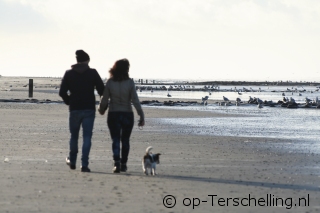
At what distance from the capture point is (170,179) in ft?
35.2

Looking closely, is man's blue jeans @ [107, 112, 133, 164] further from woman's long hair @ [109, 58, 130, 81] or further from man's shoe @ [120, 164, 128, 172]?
woman's long hair @ [109, 58, 130, 81]

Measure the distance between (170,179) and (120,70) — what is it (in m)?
2.01

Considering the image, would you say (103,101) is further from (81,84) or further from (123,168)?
(123,168)

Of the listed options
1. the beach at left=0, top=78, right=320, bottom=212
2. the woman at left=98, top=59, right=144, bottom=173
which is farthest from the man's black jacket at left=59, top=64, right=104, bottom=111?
the beach at left=0, top=78, right=320, bottom=212

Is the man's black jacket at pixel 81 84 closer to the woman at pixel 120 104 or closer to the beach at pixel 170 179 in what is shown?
the woman at pixel 120 104

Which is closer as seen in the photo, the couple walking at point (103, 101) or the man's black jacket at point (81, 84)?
the couple walking at point (103, 101)

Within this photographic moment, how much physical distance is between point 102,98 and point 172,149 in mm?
3820

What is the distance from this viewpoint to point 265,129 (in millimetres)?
23234

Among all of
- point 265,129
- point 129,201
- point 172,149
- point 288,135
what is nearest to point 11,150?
point 172,149

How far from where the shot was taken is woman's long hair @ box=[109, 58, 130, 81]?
11.7 m

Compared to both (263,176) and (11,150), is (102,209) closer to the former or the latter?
(263,176)

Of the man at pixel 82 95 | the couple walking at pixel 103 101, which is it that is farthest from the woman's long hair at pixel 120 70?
the man at pixel 82 95

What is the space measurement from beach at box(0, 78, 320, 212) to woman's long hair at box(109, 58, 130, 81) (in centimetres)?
145

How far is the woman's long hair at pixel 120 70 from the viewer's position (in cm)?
1167
